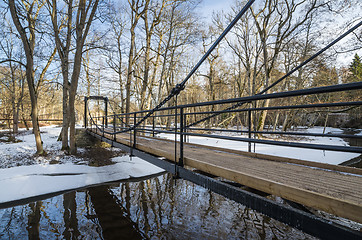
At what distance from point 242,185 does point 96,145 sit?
1051 centimetres

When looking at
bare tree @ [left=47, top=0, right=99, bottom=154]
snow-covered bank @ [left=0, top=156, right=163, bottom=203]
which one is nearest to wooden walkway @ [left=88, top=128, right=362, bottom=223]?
snow-covered bank @ [left=0, top=156, right=163, bottom=203]

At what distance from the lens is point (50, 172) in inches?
262

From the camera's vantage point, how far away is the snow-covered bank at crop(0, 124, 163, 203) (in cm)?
549

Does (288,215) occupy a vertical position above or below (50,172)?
above

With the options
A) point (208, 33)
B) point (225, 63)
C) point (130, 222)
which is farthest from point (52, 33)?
point (225, 63)

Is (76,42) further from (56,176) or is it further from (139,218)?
(139,218)

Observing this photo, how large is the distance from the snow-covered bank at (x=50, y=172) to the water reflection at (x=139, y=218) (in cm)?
76

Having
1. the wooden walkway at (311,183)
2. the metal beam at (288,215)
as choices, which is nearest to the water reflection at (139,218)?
the wooden walkway at (311,183)

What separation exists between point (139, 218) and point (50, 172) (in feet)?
14.6

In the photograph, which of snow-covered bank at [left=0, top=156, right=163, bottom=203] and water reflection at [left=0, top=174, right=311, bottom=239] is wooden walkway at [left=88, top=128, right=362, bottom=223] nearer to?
water reflection at [left=0, top=174, right=311, bottom=239]

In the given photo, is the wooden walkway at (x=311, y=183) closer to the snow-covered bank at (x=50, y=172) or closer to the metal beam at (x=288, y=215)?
the metal beam at (x=288, y=215)

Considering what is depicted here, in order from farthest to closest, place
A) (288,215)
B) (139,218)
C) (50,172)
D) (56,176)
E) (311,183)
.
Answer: (50,172) → (56,176) → (139,218) → (311,183) → (288,215)

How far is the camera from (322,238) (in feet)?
4.75

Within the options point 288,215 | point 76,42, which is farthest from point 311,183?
point 76,42
